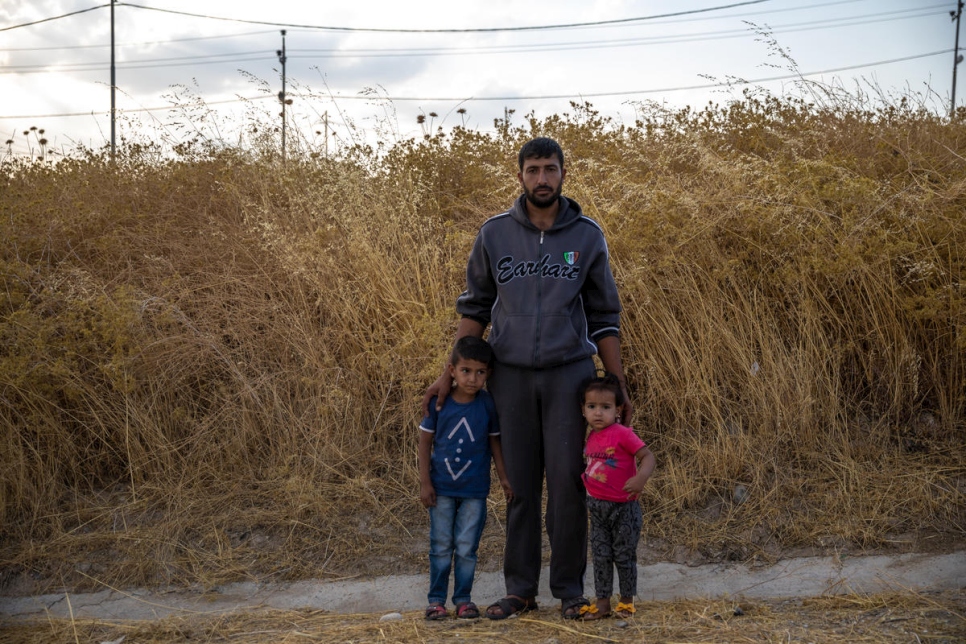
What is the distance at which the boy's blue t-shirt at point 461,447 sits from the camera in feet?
11.6

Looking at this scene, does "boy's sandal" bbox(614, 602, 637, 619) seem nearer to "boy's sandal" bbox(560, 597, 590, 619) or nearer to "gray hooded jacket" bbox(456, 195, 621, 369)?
"boy's sandal" bbox(560, 597, 590, 619)

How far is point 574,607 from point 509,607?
28cm

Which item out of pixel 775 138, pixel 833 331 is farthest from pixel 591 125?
pixel 833 331

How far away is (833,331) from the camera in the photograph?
540cm

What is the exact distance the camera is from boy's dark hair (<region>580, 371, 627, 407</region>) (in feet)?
10.9

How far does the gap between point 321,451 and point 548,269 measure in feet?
8.31

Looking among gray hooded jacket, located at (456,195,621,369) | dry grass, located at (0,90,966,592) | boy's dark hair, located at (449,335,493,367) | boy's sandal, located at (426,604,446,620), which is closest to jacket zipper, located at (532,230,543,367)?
gray hooded jacket, located at (456,195,621,369)

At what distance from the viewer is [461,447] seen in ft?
11.5

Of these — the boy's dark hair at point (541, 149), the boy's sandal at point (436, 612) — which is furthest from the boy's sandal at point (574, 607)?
the boy's dark hair at point (541, 149)

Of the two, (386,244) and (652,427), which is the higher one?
(386,244)

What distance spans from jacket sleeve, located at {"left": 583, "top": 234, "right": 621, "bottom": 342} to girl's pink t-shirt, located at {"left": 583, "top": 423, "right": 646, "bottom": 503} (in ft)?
1.36

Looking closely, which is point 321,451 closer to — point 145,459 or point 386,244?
point 145,459

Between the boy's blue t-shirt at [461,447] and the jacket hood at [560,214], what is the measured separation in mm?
800

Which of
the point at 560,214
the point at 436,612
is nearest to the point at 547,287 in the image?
the point at 560,214
